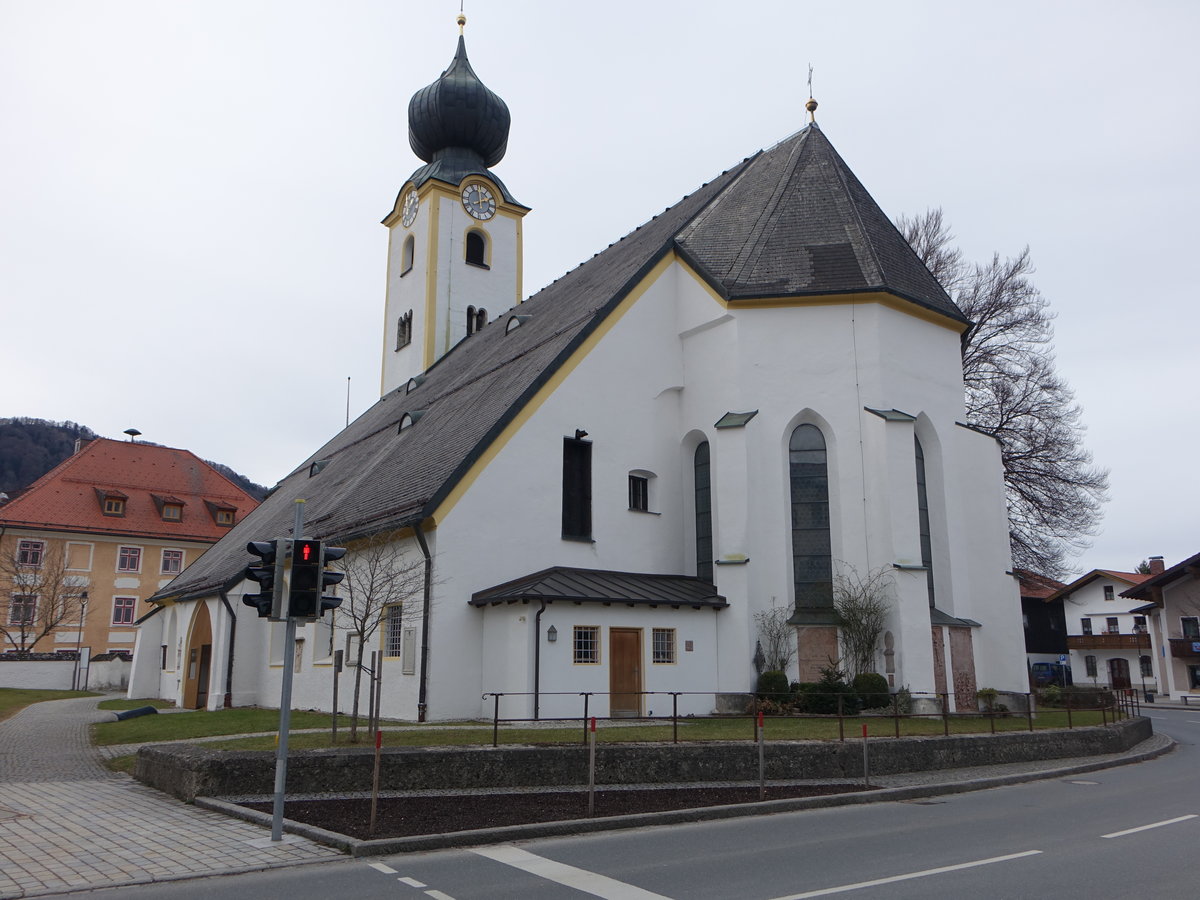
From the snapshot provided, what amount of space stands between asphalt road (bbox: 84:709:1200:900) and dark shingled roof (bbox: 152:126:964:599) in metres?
11.0

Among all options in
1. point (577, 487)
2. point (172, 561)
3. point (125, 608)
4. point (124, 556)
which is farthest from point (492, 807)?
point (172, 561)

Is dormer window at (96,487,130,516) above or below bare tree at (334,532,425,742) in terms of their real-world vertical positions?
above

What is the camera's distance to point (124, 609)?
52344mm

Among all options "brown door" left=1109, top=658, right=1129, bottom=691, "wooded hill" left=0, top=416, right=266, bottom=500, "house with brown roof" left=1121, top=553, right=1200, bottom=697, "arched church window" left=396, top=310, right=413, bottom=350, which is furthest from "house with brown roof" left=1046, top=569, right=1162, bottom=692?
"wooded hill" left=0, top=416, right=266, bottom=500

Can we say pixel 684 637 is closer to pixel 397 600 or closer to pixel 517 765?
pixel 397 600

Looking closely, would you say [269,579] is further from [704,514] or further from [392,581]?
[704,514]

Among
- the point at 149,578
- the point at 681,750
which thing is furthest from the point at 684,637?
the point at 149,578

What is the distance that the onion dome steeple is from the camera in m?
42.2

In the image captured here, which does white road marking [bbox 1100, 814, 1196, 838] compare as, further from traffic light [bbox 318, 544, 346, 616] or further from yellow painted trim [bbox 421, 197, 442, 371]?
yellow painted trim [bbox 421, 197, 442, 371]

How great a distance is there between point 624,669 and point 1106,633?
5579 centimetres

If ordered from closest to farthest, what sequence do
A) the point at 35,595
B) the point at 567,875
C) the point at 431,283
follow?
the point at 567,875 → the point at 431,283 → the point at 35,595

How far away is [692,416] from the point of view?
2455cm

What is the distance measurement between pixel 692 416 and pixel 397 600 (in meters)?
8.62

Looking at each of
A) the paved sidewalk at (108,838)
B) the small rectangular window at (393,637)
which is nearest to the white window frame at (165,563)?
the small rectangular window at (393,637)
